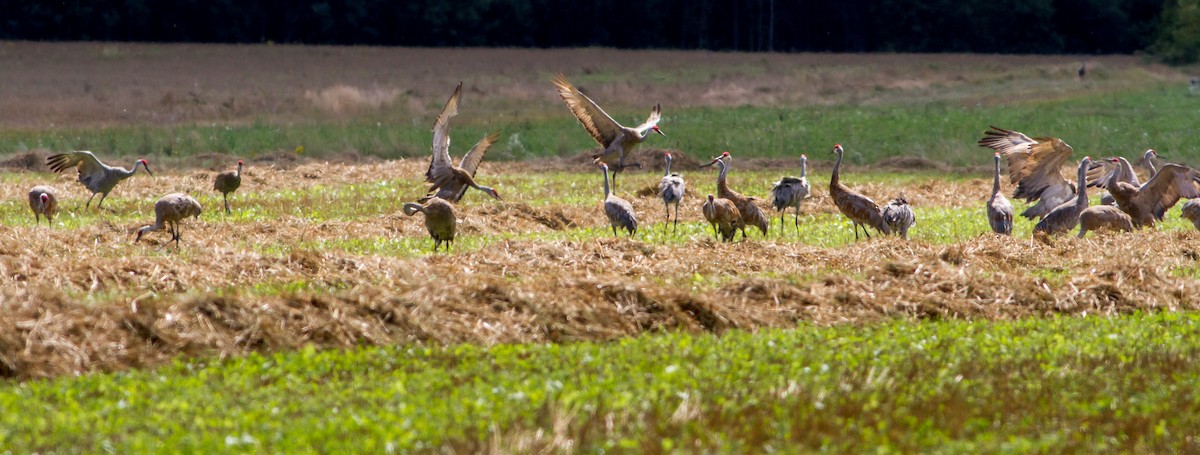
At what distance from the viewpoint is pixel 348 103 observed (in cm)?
3891

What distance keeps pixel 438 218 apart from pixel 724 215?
3.08 m

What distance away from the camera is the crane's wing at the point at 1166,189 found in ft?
52.1

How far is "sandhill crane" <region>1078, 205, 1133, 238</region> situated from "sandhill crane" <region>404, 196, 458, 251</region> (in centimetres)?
678

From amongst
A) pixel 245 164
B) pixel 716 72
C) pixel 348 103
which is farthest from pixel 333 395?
pixel 716 72

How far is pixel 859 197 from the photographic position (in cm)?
1521

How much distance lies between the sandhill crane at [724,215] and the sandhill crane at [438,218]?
2.74 metres

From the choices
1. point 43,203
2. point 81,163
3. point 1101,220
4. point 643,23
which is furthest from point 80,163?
point 643,23

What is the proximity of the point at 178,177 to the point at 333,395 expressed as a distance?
1569 centimetres

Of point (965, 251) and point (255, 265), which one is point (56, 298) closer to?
point (255, 265)

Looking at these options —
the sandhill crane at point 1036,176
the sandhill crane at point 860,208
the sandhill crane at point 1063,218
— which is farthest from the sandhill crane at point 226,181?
the sandhill crane at point 1063,218

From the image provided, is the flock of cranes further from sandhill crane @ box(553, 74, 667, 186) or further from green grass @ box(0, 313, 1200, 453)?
green grass @ box(0, 313, 1200, 453)

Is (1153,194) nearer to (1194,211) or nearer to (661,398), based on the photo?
(1194,211)

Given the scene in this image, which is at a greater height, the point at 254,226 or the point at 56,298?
the point at 56,298

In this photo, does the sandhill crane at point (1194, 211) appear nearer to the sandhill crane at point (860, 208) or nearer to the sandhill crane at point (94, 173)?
the sandhill crane at point (860, 208)
